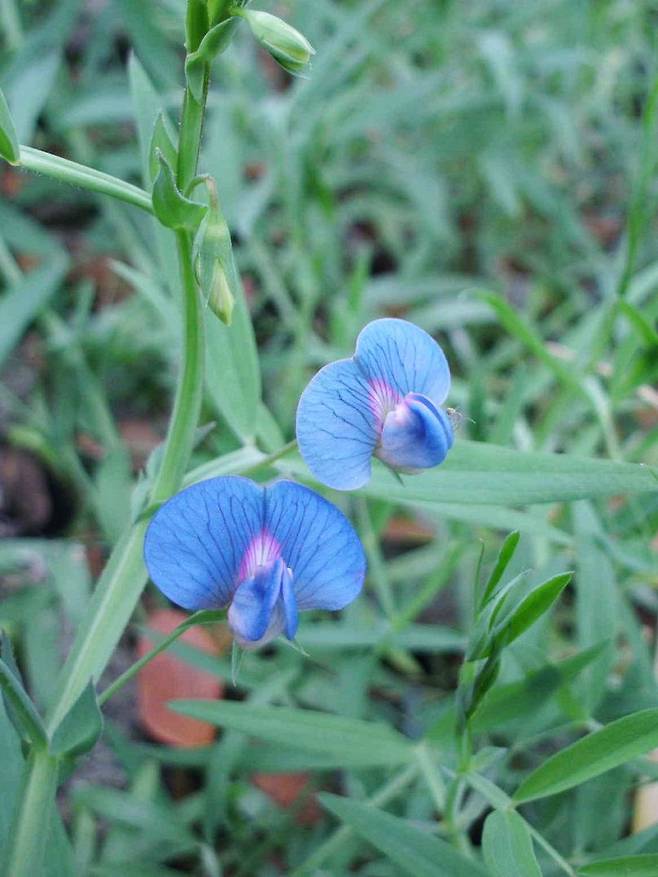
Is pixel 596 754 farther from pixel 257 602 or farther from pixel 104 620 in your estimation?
pixel 104 620

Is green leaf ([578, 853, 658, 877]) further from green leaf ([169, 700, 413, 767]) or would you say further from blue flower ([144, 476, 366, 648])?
blue flower ([144, 476, 366, 648])

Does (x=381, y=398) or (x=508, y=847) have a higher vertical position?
(x=381, y=398)

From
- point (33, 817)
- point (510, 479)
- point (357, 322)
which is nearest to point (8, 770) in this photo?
point (33, 817)

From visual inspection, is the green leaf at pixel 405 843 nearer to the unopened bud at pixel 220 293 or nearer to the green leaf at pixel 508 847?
the green leaf at pixel 508 847

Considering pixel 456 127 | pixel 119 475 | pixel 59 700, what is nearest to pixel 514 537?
pixel 59 700

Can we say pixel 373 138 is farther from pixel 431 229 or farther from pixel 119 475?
pixel 119 475

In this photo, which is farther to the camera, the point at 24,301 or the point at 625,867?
the point at 24,301

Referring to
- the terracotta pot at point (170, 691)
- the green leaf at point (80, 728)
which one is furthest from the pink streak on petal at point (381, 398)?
the terracotta pot at point (170, 691)
